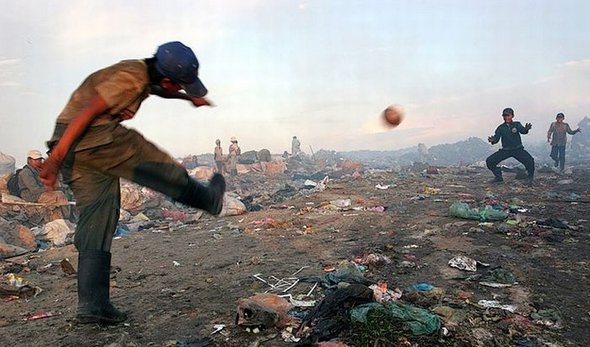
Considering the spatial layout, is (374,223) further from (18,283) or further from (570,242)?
(18,283)

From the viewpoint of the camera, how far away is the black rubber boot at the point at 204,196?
2.48m

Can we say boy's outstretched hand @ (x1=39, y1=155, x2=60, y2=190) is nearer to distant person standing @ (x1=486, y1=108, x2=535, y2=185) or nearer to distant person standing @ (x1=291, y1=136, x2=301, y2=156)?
distant person standing @ (x1=486, y1=108, x2=535, y2=185)

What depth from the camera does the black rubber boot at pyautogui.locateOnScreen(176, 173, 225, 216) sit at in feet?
8.13

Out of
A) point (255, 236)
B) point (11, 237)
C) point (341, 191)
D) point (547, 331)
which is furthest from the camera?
point (341, 191)

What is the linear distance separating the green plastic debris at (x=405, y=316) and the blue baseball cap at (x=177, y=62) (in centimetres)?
156

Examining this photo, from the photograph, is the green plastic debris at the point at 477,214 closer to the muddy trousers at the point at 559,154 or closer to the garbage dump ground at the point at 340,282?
the garbage dump ground at the point at 340,282

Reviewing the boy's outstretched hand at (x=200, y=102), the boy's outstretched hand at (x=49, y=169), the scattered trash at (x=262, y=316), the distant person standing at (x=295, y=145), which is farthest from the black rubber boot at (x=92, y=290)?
the distant person standing at (x=295, y=145)

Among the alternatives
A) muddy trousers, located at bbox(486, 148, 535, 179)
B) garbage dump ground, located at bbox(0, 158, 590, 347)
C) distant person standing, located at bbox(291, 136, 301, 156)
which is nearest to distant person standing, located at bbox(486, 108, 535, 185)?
muddy trousers, located at bbox(486, 148, 535, 179)

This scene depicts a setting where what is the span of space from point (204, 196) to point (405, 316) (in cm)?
130

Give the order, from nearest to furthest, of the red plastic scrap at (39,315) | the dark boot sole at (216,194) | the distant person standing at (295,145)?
the dark boot sole at (216,194) → the red plastic scrap at (39,315) → the distant person standing at (295,145)

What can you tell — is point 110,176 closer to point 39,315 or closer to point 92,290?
point 92,290

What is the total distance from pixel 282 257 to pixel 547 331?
227 cm

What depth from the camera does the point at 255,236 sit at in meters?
5.34

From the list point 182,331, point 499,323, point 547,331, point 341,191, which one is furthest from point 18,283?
point 341,191
